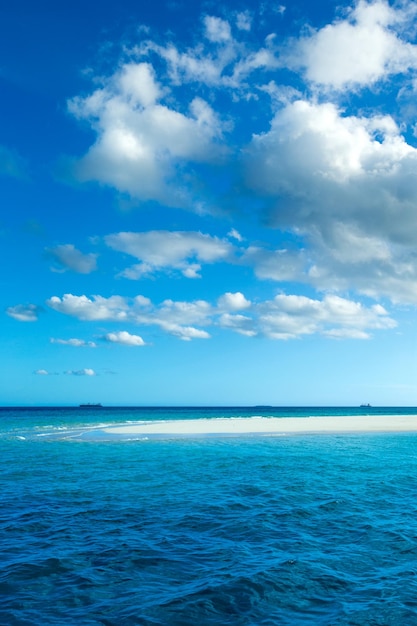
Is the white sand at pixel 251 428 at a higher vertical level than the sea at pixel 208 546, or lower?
lower

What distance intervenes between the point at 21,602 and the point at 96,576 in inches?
76.8

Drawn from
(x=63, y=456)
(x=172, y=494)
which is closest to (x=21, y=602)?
(x=172, y=494)

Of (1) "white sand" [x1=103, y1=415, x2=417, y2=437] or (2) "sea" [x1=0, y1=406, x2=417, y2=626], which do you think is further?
(1) "white sand" [x1=103, y1=415, x2=417, y2=437]

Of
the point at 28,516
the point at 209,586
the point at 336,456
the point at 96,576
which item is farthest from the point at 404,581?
the point at 336,456

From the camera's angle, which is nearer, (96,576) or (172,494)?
(96,576)

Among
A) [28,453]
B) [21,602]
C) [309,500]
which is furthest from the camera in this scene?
[28,453]

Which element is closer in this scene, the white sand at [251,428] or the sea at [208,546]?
the sea at [208,546]

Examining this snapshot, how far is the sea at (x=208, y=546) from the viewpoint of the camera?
9.53 metres

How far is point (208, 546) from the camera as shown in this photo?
13.5m

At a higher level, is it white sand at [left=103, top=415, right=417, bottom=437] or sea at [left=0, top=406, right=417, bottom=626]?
sea at [left=0, top=406, right=417, bottom=626]

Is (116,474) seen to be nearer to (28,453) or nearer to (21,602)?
(28,453)

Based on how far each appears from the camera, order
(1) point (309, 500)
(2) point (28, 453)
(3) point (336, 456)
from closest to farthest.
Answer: (1) point (309, 500) < (3) point (336, 456) < (2) point (28, 453)

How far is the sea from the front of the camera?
953 centimetres

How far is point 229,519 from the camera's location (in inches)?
640
